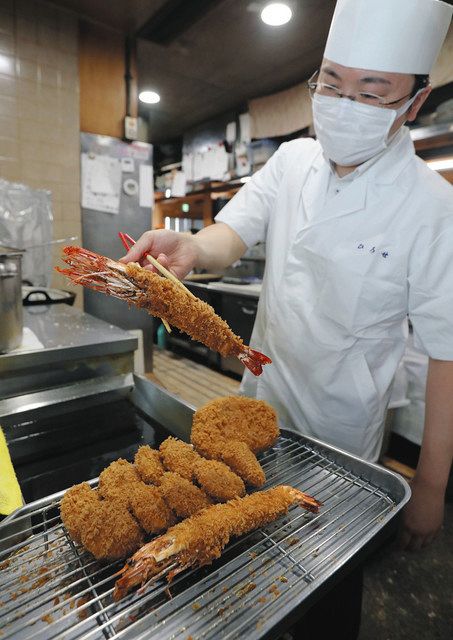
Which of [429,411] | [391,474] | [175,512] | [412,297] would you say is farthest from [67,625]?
[412,297]

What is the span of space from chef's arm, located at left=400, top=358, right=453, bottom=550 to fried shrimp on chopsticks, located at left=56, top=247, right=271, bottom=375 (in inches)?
24.9

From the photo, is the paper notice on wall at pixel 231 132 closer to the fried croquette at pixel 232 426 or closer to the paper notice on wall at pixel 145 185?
the paper notice on wall at pixel 145 185

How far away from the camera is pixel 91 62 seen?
12.1 ft

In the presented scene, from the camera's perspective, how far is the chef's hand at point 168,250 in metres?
1.25

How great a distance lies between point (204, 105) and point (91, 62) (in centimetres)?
218

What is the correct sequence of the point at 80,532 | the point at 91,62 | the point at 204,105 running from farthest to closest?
the point at 204,105, the point at 91,62, the point at 80,532

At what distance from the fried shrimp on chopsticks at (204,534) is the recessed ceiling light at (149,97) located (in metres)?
5.62

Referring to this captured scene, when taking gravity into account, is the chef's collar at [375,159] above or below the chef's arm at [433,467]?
above

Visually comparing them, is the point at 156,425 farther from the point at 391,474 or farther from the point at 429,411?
the point at 429,411

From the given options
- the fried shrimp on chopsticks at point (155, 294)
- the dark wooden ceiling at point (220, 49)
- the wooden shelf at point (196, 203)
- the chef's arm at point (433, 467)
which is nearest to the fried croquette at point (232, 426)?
the fried shrimp on chopsticks at point (155, 294)

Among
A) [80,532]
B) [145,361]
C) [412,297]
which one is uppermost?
[412,297]

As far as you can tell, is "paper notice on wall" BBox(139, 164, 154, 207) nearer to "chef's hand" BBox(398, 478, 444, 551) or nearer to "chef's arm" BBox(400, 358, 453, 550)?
"chef's arm" BBox(400, 358, 453, 550)

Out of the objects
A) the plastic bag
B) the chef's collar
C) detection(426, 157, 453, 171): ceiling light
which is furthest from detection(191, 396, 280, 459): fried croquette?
detection(426, 157, 453, 171): ceiling light

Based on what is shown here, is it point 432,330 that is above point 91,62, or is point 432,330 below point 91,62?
below
